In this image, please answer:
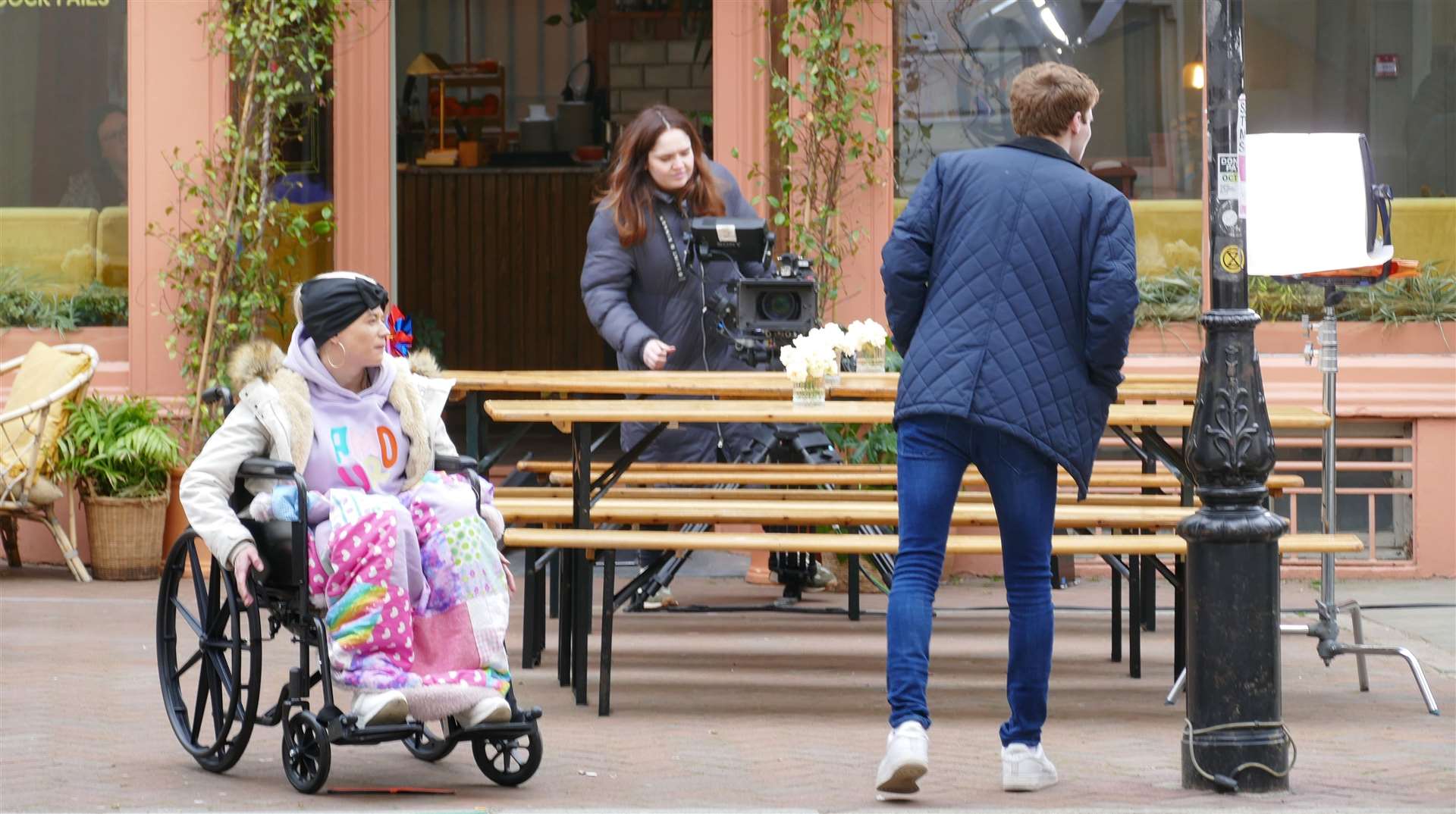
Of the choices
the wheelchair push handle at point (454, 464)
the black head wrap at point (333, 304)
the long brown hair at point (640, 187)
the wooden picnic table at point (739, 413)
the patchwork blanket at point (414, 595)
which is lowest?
the patchwork blanket at point (414, 595)

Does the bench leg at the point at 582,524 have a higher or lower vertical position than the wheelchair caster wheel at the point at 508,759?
higher

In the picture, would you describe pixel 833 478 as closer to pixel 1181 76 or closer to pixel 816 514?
pixel 816 514

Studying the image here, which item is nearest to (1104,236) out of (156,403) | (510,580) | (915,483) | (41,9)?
(915,483)

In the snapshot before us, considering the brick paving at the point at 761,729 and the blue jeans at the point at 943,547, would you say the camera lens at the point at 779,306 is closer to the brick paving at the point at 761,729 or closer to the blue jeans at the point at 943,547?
the brick paving at the point at 761,729

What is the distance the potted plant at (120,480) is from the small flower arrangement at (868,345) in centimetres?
337

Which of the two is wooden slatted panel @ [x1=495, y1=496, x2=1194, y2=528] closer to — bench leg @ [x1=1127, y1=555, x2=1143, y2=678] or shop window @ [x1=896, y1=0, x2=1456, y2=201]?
bench leg @ [x1=1127, y1=555, x2=1143, y2=678]

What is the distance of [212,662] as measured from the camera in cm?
527

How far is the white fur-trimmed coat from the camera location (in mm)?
4938

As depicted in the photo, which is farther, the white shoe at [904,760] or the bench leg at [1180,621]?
the bench leg at [1180,621]

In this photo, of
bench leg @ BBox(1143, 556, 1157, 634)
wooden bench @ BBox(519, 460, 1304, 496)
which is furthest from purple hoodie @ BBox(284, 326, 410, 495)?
bench leg @ BBox(1143, 556, 1157, 634)

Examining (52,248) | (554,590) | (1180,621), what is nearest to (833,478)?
(1180,621)

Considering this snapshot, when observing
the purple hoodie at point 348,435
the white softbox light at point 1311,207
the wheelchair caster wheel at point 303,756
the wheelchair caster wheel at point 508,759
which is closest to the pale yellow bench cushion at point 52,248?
the purple hoodie at point 348,435

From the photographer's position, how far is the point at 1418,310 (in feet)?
30.1

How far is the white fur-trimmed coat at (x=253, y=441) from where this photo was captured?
4938mm
